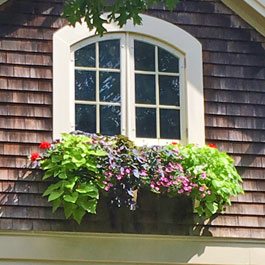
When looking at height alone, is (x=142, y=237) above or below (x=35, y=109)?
below

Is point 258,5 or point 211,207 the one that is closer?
point 211,207

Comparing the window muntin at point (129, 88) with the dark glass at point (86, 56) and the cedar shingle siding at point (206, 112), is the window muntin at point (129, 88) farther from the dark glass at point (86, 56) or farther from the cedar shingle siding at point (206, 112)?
the cedar shingle siding at point (206, 112)

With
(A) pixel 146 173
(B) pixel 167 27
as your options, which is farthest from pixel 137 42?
(A) pixel 146 173

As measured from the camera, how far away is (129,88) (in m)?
9.86

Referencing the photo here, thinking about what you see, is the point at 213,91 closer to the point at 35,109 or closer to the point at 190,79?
the point at 190,79

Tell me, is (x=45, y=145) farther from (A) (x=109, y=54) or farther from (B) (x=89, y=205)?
(A) (x=109, y=54)

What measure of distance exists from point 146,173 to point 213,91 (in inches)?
59.5

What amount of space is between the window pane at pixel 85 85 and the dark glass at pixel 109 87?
0.09 meters

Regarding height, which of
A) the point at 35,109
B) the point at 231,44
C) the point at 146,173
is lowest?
the point at 146,173

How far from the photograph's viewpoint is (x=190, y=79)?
9969 millimetres

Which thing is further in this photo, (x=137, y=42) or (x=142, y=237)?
(x=137, y=42)

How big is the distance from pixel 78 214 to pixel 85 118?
1.25 m

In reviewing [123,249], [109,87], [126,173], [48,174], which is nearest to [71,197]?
[48,174]

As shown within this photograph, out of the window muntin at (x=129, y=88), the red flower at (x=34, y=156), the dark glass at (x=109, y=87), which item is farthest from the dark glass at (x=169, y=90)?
the red flower at (x=34, y=156)
